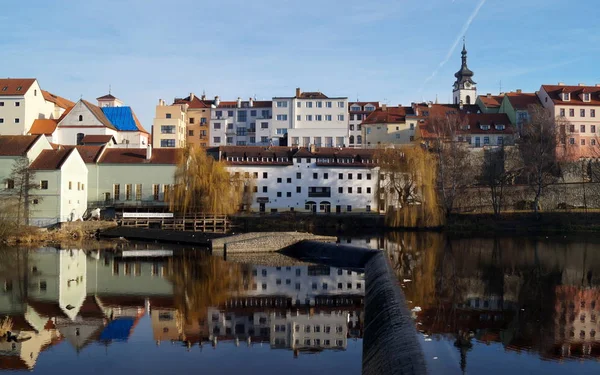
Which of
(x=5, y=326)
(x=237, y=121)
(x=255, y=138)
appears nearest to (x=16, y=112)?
(x=237, y=121)

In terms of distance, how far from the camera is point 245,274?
1120 inches

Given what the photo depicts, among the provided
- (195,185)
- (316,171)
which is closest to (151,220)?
(195,185)

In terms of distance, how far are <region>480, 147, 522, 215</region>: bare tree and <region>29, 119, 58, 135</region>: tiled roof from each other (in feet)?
158

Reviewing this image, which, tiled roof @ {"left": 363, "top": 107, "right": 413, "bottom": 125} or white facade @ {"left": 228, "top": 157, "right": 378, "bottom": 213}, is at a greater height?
tiled roof @ {"left": 363, "top": 107, "right": 413, "bottom": 125}

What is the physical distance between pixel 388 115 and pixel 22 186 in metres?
47.6

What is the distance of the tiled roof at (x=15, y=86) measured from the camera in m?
67.6

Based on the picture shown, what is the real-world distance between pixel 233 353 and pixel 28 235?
31367 mm

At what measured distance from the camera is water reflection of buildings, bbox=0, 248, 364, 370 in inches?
658

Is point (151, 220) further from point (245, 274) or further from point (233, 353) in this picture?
point (233, 353)

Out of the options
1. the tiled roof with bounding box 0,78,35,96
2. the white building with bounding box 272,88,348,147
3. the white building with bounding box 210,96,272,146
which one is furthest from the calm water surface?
the white building with bounding box 210,96,272,146

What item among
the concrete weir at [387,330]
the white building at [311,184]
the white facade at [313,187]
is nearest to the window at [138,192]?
the white building at [311,184]

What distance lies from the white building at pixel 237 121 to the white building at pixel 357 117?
12.4 m

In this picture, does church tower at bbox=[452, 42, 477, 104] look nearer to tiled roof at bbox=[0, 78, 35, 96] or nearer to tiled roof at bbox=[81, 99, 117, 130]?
tiled roof at bbox=[81, 99, 117, 130]

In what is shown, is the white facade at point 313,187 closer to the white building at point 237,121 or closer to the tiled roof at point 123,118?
the white building at point 237,121
